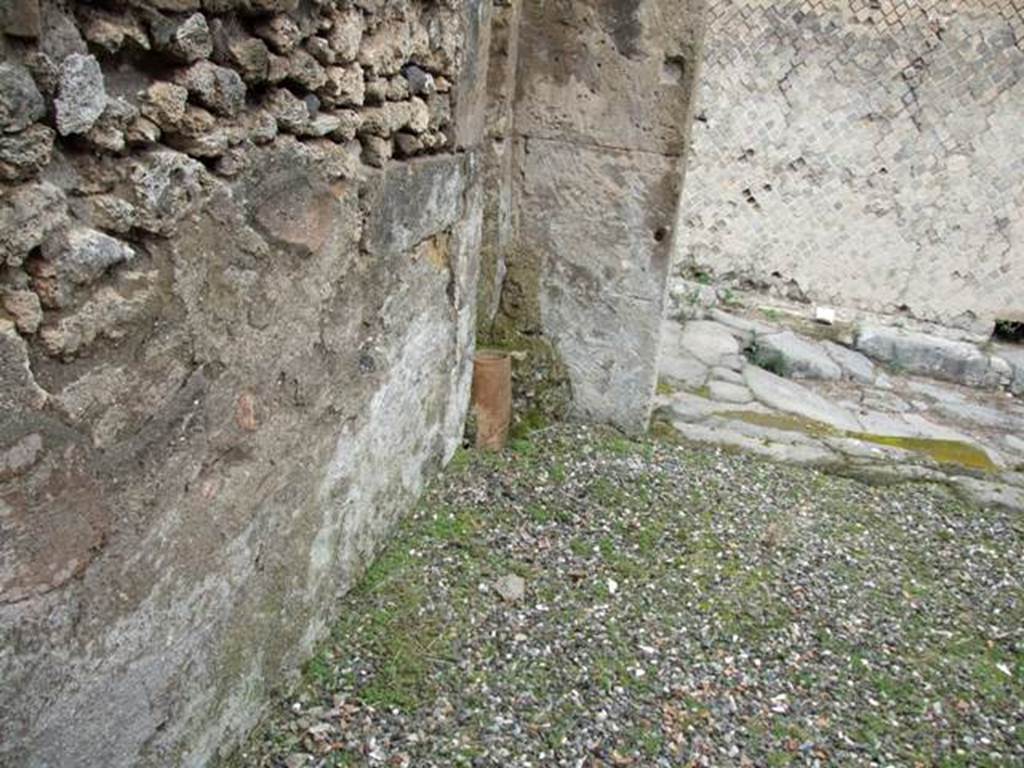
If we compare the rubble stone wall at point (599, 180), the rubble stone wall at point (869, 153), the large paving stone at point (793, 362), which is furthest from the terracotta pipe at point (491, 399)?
the rubble stone wall at point (869, 153)

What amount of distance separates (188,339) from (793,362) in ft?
15.5

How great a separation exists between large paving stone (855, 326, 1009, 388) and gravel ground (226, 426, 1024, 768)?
2.78 metres

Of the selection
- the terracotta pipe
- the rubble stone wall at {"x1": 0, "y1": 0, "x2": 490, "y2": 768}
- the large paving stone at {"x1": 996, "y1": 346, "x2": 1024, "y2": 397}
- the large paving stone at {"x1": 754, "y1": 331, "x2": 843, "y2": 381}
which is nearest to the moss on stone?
the terracotta pipe

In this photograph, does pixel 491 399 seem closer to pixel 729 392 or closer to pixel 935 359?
pixel 729 392

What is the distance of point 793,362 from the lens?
5523 millimetres

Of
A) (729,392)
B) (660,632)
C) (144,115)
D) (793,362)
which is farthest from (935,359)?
(144,115)

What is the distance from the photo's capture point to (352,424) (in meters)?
2.27

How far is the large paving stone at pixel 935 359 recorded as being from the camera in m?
6.06

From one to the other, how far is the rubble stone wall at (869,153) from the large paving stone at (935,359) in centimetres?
64

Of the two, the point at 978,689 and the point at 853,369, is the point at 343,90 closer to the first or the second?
the point at 978,689

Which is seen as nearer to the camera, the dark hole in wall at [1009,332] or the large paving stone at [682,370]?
the large paving stone at [682,370]

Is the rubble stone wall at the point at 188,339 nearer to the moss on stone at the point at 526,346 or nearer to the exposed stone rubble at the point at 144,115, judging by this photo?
the exposed stone rubble at the point at 144,115

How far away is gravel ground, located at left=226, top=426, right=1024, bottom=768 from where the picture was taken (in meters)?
2.08

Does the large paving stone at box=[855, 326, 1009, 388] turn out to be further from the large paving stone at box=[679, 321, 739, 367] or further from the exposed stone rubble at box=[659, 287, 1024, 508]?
the large paving stone at box=[679, 321, 739, 367]
